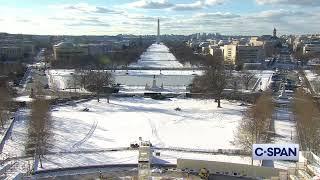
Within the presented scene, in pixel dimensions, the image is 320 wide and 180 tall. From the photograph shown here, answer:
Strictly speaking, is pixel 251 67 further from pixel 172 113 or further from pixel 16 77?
pixel 172 113

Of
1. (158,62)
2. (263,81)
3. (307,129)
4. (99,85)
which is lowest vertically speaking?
(263,81)

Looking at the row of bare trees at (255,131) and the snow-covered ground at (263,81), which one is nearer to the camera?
the row of bare trees at (255,131)

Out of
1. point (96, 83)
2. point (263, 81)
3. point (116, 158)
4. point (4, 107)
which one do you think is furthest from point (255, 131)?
point (263, 81)

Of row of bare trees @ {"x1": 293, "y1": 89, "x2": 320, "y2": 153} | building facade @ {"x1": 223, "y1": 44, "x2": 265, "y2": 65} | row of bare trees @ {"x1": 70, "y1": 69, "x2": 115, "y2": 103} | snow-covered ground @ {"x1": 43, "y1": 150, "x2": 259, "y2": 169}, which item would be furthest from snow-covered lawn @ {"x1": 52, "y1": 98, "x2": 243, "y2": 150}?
building facade @ {"x1": 223, "y1": 44, "x2": 265, "y2": 65}

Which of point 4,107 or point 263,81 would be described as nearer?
point 4,107

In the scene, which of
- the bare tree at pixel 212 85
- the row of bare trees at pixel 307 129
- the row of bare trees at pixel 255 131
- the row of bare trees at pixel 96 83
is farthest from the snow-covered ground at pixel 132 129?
the row of bare trees at pixel 307 129

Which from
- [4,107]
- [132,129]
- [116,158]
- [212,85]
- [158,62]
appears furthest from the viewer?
[158,62]

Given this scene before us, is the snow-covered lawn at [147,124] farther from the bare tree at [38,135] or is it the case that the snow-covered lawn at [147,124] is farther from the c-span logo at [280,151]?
the c-span logo at [280,151]

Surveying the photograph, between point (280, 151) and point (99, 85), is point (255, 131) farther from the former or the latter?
point (99, 85)
